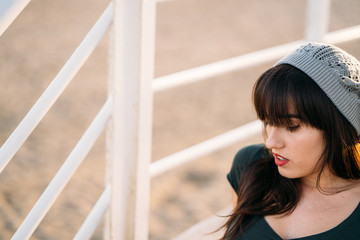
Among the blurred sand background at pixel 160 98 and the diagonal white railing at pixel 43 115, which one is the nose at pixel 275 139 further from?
the blurred sand background at pixel 160 98

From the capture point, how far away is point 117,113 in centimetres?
148

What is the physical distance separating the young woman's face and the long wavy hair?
2cm

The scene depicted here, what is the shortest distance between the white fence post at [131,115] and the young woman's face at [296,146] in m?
0.42

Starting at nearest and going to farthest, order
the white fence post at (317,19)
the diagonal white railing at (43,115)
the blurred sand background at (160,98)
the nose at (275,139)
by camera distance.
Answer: the diagonal white railing at (43,115)
the nose at (275,139)
the white fence post at (317,19)
the blurred sand background at (160,98)

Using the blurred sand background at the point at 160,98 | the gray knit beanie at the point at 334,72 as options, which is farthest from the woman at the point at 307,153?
the blurred sand background at the point at 160,98

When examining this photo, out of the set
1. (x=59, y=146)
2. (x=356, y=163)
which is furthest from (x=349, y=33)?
(x=59, y=146)

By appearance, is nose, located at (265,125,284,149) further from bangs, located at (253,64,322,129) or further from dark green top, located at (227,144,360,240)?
dark green top, located at (227,144,360,240)

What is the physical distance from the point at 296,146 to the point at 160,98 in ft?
13.4

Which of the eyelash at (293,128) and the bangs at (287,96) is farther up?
the bangs at (287,96)

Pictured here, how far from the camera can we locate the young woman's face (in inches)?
51.5

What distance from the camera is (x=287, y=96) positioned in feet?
4.20

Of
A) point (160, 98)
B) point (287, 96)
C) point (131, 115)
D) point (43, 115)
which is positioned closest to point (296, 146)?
point (287, 96)

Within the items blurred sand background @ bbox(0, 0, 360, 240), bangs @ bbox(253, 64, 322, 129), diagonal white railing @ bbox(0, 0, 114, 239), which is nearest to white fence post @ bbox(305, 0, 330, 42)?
bangs @ bbox(253, 64, 322, 129)

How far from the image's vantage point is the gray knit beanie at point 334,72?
4.11 ft
